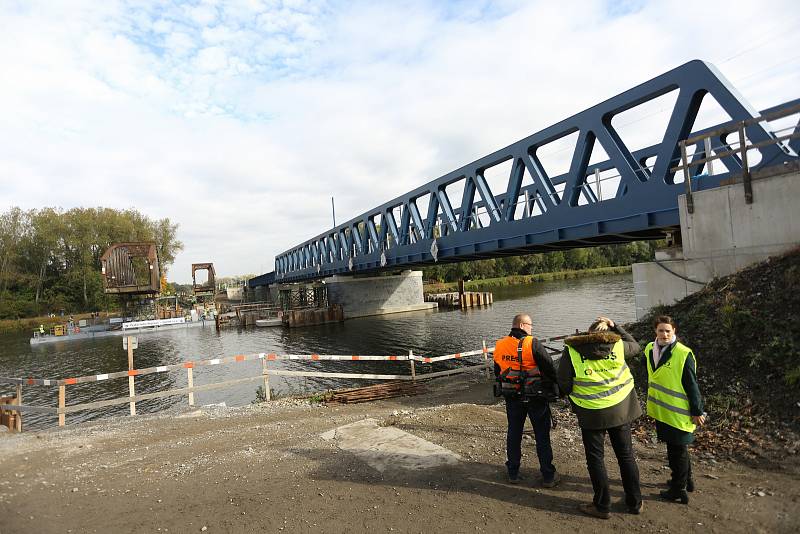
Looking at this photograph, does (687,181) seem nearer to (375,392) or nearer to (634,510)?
(634,510)

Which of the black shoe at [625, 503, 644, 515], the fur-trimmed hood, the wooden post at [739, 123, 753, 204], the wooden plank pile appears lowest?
the wooden plank pile

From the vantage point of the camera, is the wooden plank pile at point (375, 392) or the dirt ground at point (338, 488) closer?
the dirt ground at point (338, 488)

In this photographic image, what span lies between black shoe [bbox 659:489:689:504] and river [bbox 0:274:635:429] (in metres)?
13.8

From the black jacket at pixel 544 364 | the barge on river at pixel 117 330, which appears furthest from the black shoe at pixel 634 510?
the barge on river at pixel 117 330

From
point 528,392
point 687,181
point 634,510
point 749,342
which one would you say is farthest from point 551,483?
point 687,181

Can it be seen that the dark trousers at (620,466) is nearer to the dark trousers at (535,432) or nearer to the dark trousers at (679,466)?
the dark trousers at (679,466)

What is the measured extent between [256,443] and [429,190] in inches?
750

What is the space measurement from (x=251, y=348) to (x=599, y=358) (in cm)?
3244

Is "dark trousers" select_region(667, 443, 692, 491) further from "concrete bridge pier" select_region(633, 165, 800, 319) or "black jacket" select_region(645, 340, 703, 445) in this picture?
"concrete bridge pier" select_region(633, 165, 800, 319)

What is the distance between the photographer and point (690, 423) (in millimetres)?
4227

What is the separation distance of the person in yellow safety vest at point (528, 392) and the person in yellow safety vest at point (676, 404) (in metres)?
1.00

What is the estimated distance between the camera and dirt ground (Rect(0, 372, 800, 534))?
407cm

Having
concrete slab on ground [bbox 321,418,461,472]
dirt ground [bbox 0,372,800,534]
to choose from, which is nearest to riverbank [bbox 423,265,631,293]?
concrete slab on ground [bbox 321,418,461,472]

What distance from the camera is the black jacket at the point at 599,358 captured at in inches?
160
